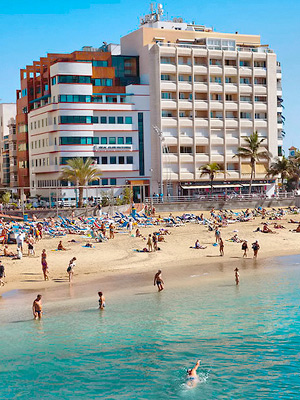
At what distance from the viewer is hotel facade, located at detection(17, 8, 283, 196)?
249ft

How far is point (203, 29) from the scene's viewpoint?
88.5 m

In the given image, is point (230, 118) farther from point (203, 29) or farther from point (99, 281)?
point (99, 281)

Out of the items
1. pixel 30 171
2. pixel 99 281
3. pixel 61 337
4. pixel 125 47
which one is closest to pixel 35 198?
pixel 30 171

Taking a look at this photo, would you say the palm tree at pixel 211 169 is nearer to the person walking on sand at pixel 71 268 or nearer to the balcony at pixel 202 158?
the balcony at pixel 202 158

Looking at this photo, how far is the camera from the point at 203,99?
8200 cm

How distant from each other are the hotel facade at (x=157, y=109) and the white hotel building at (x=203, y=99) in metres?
0.14

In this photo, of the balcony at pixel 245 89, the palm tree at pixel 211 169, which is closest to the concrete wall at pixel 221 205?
the palm tree at pixel 211 169

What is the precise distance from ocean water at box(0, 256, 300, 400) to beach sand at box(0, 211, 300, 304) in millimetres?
3836

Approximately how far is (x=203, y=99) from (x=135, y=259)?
4801 cm

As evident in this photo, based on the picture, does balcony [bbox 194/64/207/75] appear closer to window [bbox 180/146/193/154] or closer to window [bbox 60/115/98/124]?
window [bbox 180/146/193/154]

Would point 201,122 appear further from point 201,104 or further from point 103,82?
point 103,82

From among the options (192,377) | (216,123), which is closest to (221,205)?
(216,123)

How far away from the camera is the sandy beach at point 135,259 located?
3234 cm

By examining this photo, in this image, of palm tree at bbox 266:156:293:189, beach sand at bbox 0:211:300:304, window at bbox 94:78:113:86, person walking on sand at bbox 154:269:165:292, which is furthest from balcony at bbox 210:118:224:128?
person walking on sand at bbox 154:269:165:292
